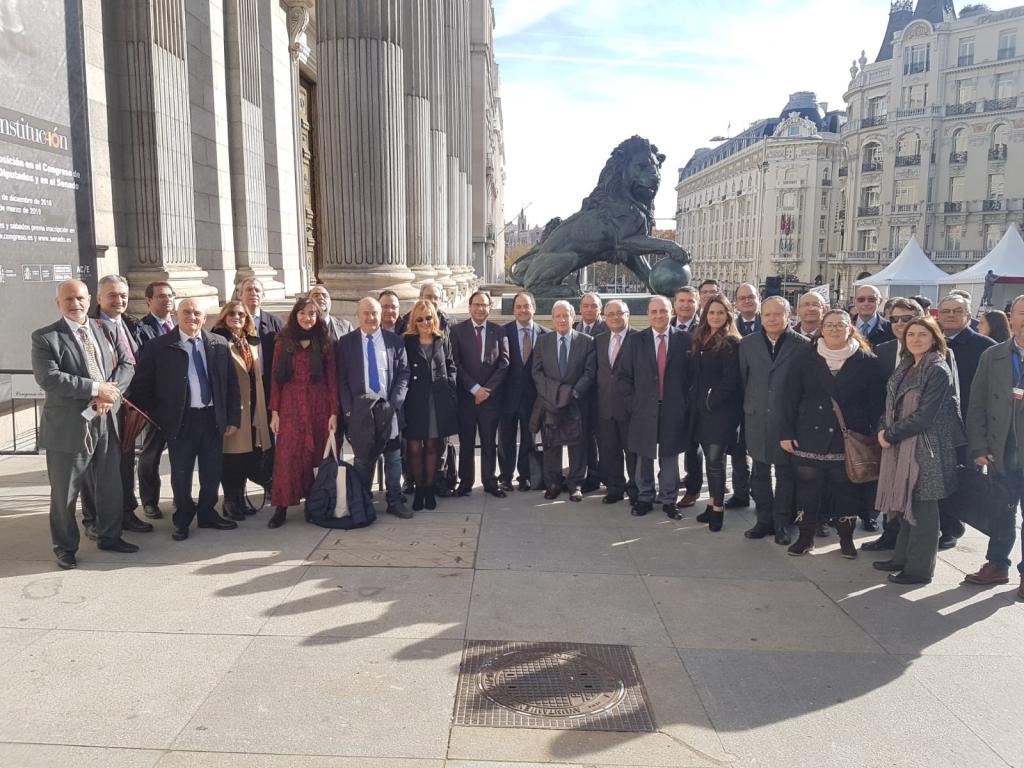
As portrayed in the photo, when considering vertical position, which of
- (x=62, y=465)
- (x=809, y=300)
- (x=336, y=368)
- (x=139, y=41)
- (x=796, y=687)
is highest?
(x=139, y=41)

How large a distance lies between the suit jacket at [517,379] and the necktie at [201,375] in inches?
111

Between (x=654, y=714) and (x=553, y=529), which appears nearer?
(x=654, y=714)

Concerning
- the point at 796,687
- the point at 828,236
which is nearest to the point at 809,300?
the point at 796,687

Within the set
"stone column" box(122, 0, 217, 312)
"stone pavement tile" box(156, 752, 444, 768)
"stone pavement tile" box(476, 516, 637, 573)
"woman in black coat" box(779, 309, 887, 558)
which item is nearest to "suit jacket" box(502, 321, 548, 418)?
"stone pavement tile" box(476, 516, 637, 573)

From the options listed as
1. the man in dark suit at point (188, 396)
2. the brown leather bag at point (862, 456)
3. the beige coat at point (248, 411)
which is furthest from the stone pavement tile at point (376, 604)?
the brown leather bag at point (862, 456)

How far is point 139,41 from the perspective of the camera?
9781 millimetres

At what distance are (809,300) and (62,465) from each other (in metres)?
5.89

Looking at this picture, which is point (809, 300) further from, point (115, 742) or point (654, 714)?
point (115, 742)

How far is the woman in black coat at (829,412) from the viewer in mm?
5641

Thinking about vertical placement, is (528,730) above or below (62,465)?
below

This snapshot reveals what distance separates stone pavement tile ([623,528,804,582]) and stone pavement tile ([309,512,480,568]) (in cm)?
138

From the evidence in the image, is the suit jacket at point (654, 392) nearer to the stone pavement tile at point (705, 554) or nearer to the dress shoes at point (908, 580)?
the stone pavement tile at point (705, 554)

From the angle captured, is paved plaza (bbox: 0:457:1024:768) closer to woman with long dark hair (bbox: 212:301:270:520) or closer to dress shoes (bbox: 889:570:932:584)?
dress shoes (bbox: 889:570:932:584)

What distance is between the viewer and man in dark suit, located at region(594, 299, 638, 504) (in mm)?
7051
